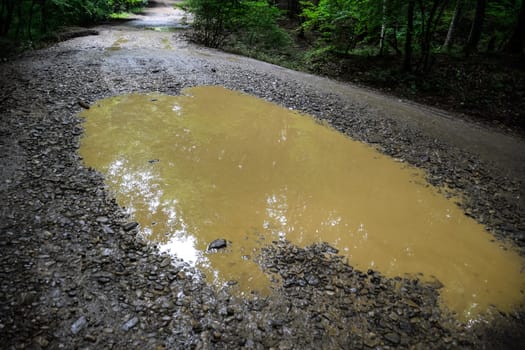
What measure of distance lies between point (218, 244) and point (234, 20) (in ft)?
38.0

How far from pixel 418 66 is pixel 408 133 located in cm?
477

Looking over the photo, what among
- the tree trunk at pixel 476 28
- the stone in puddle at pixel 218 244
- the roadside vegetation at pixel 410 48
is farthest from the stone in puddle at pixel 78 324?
the tree trunk at pixel 476 28

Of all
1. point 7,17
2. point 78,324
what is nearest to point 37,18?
point 7,17

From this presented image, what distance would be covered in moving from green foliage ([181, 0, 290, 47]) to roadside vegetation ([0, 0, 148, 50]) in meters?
4.99

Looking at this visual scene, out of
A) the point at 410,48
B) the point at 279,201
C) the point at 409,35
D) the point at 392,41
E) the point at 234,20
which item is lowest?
the point at 279,201

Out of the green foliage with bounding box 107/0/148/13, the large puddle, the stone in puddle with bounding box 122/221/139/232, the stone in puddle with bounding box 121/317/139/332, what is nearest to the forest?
the green foliage with bounding box 107/0/148/13

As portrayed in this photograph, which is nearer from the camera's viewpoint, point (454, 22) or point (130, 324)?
point (130, 324)

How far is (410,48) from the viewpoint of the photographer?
9.66m

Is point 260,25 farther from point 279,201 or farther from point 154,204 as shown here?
point 154,204

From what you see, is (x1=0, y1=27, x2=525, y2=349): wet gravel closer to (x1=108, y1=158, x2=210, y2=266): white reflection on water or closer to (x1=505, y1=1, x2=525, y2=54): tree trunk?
(x1=108, y1=158, x2=210, y2=266): white reflection on water

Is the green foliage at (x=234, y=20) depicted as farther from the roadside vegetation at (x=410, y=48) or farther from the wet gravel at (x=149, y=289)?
the wet gravel at (x=149, y=289)

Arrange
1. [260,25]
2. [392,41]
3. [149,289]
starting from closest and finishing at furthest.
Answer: [149,289] → [392,41] → [260,25]

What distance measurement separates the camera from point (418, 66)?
970cm

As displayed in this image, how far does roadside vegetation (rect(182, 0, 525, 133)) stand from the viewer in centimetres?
872
